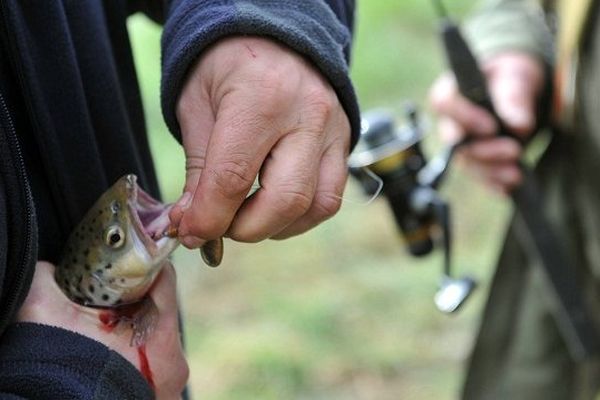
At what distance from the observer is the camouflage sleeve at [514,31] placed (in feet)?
7.72

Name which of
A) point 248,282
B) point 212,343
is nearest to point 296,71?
point 212,343

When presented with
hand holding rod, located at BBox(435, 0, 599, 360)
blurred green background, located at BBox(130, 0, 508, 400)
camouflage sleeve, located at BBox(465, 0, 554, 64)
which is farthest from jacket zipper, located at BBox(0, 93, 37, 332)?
blurred green background, located at BBox(130, 0, 508, 400)

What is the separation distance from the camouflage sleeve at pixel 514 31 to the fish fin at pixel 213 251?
136 cm

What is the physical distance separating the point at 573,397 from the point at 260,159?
4.94 feet

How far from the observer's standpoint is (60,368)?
1039 millimetres

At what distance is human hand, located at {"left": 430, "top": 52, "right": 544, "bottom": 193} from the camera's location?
2.20 meters

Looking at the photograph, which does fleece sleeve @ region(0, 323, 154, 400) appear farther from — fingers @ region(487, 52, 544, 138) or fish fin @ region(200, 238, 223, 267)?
fingers @ region(487, 52, 544, 138)

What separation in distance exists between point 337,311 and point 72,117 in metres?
2.67

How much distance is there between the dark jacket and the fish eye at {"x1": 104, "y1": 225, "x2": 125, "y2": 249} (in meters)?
0.04

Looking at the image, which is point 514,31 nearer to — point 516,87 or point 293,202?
point 516,87

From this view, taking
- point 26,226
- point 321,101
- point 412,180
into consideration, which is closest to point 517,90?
point 412,180

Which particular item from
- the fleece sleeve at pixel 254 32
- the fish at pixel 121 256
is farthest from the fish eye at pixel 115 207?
the fleece sleeve at pixel 254 32

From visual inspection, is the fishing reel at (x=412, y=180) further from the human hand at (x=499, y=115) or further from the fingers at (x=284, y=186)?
the fingers at (x=284, y=186)

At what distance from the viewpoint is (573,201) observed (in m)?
2.25
